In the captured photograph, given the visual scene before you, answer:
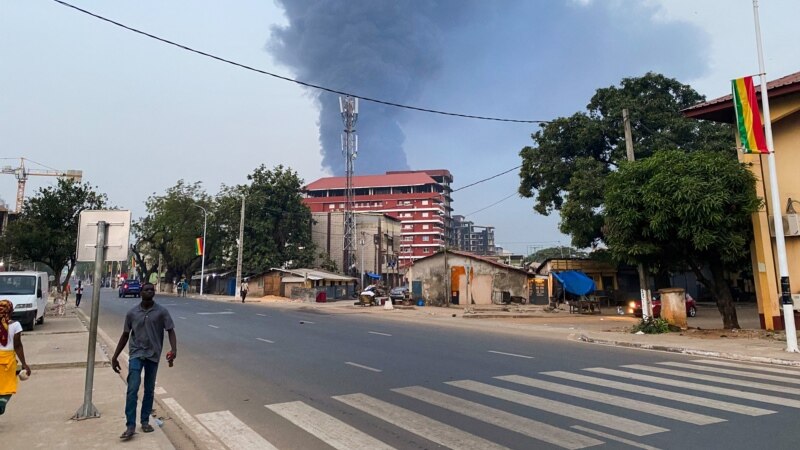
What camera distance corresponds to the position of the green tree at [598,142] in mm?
28688

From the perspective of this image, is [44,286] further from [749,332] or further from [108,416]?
[749,332]

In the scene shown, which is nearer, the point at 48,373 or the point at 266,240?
the point at 48,373

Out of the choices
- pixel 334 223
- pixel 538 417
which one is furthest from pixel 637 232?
pixel 334 223

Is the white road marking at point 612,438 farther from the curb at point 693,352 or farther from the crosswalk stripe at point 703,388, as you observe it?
the curb at point 693,352

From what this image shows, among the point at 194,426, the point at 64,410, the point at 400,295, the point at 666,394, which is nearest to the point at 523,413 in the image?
the point at 666,394

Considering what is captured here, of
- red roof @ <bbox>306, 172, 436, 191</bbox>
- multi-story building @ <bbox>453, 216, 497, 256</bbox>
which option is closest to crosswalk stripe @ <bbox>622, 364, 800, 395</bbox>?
red roof @ <bbox>306, 172, 436, 191</bbox>

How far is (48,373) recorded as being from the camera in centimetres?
938

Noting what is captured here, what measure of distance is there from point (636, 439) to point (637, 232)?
543 inches

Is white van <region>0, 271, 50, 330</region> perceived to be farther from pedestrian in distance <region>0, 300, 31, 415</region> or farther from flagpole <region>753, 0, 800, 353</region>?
flagpole <region>753, 0, 800, 353</region>

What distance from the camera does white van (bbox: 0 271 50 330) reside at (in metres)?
16.4

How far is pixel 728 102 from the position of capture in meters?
17.2

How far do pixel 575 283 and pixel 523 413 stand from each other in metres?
30.6

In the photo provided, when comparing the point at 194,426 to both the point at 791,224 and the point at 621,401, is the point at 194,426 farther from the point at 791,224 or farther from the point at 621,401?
the point at 791,224

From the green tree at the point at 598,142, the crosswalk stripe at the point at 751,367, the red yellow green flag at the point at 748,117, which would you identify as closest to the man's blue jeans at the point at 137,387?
the crosswalk stripe at the point at 751,367
